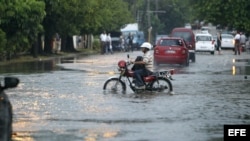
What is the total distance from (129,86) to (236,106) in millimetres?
5505

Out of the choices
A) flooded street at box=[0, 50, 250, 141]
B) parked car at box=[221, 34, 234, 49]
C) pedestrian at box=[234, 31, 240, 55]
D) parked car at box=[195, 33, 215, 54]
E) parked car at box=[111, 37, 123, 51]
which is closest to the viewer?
flooded street at box=[0, 50, 250, 141]

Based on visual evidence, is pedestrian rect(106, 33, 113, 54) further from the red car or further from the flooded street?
the flooded street

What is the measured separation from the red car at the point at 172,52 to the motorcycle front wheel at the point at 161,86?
1772 centimetres

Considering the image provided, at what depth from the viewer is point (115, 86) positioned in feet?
80.5

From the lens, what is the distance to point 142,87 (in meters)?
24.1

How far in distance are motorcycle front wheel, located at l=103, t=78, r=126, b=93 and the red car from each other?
17583mm

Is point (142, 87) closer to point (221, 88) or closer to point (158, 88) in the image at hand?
point (158, 88)

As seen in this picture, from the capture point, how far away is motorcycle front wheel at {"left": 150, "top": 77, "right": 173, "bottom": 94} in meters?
24.2

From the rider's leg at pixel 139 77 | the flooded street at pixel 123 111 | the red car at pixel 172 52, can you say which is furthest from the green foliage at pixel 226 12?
the rider's leg at pixel 139 77

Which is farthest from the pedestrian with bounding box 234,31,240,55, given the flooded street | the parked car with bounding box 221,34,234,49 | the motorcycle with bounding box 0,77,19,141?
the motorcycle with bounding box 0,77,19,141

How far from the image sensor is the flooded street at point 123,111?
14.8 m

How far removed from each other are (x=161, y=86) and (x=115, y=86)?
1444 mm

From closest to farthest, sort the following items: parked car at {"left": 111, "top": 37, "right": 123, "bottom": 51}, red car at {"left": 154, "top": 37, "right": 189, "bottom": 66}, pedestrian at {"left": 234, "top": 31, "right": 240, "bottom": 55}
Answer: red car at {"left": 154, "top": 37, "right": 189, "bottom": 66}, pedestrian at {"left": 234, "top": 31, "right": 240, "bottom": 55}, parked car at {"left": 111, "top": 37, "right": 123, "bottom": 51}

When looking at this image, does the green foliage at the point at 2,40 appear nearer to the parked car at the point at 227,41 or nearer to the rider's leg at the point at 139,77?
the rider's leg at the point at 139,77
